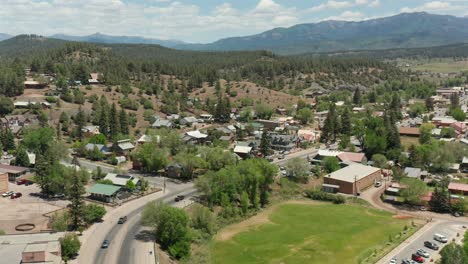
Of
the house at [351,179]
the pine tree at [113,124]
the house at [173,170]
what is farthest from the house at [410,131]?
the pine tree at [113,124]

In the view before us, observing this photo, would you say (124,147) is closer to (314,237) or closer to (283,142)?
(283,142)

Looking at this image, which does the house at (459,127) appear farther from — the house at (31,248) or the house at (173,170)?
the house at (31,248)

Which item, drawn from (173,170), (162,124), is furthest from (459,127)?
(173,170)

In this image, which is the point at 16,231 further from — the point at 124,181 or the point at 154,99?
the point at 154,99

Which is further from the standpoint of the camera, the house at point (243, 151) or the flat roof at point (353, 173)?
the house at point (243, 151)

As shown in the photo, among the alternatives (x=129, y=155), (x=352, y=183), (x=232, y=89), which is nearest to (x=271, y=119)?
(x=232, y=89)
